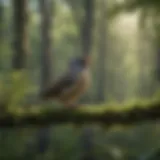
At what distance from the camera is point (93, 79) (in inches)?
68.4

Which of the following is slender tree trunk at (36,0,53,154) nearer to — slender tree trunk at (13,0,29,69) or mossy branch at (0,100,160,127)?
slender tree trunk at (13,0,29,69)

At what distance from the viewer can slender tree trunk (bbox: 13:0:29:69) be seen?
156 cm

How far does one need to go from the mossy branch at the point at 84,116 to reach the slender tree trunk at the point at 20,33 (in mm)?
460

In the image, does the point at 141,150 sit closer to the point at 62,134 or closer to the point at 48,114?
the point at 62,134

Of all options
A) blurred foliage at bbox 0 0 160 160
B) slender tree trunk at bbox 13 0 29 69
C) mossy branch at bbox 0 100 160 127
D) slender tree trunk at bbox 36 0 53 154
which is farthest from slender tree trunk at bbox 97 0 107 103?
mossy branch at bbox 0 100 160 127

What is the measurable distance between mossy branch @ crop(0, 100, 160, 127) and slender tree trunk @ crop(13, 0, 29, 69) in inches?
18.1

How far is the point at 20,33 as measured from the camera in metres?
1.67

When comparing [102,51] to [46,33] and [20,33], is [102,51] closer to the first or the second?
[46,33]

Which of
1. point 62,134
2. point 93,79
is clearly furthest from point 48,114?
point 93,79

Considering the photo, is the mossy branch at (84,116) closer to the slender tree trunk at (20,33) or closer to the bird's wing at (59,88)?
the bird's wing at (59,88)

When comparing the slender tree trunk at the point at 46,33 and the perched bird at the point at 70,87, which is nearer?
the perched bird at the point at 70,87

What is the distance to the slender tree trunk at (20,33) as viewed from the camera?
1556mm

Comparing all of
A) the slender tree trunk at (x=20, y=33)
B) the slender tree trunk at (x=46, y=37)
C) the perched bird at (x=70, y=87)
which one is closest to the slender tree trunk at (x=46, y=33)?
the slender tree trunk at (x=46, y=37)

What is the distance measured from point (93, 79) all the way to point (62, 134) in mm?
305
